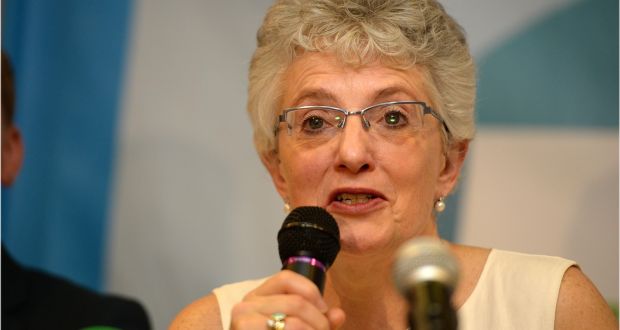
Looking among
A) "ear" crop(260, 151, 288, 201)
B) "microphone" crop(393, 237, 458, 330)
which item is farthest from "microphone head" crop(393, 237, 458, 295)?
"ear" crop(260, 151, 288, 201)

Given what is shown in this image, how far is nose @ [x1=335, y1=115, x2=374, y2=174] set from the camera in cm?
225

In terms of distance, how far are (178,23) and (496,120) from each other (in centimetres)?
150

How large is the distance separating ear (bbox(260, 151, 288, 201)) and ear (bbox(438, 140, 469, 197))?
0.51 m

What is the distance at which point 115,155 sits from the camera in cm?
375

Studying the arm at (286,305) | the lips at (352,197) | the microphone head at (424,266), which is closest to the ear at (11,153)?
the lips at (352,197)

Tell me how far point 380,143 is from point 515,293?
0.67 meters

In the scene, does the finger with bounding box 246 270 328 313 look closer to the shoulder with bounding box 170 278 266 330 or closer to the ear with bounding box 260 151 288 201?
the ear with bounding box 260 151 288 201

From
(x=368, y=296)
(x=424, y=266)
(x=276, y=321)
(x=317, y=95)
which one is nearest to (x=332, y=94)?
(x=317, y=95)

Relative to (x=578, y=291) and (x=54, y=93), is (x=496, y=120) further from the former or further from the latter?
(x=54, y=93)

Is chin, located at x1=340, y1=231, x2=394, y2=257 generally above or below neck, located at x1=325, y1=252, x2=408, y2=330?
above

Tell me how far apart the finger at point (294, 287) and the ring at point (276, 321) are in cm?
5

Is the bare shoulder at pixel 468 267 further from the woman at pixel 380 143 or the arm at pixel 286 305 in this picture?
the arm at pixel 286 305

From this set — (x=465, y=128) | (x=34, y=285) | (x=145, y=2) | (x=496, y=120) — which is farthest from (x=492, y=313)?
(x=145, y=2)

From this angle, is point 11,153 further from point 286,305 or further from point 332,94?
point 286,305
